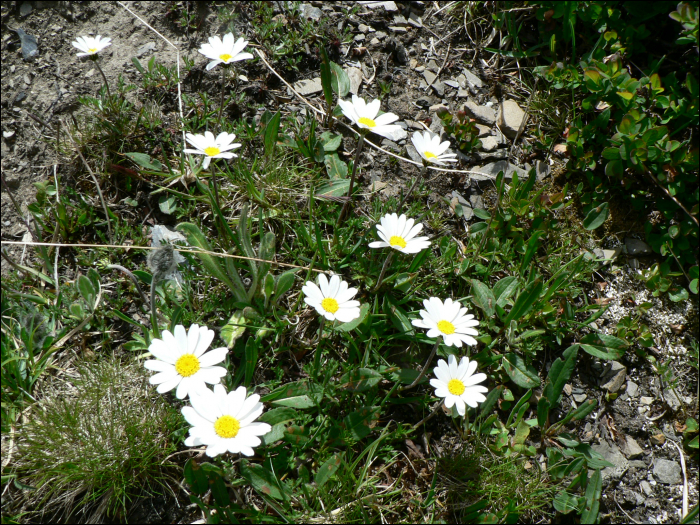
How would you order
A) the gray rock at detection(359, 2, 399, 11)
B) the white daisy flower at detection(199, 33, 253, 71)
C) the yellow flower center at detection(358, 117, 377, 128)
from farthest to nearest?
1. the gray rock at detection(359, 2, 399, 11)
2. the white daisy flower at detection(199, 33, 253, 71)
3. the yellow flower center at detection(358, 117, 377, 128)

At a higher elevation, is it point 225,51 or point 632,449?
point 225,51

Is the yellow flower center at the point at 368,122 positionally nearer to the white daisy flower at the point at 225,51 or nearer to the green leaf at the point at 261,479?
the white daisy flower at the point at 225,51

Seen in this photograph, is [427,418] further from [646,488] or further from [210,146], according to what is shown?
[210,146]

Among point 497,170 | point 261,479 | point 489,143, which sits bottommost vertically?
point 261,479

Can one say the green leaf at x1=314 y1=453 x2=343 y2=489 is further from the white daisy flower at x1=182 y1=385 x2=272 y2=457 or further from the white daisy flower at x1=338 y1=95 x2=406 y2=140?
the white daisy flower at x1=338 y1=95 x2=406 y2=140

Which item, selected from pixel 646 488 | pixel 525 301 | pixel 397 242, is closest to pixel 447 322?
pixel 397 242

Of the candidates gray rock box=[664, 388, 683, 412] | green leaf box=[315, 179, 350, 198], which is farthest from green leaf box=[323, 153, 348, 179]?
gray rock box=[664, 388, 683, 412]
